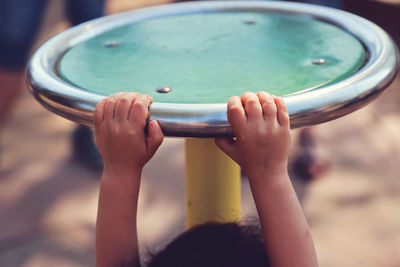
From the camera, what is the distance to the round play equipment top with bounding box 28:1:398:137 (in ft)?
2.27

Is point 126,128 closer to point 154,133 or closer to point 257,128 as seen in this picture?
point 154,133

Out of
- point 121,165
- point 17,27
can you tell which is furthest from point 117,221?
point 17,27

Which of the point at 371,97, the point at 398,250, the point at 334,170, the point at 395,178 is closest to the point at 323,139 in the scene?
the point at 334,170

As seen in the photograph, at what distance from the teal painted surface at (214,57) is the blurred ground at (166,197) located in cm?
55

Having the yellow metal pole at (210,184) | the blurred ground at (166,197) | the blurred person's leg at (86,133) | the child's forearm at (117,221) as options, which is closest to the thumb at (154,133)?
the child's forearm at (117,221)

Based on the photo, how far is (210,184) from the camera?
3.02 feet

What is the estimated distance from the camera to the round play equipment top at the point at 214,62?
0.69 m

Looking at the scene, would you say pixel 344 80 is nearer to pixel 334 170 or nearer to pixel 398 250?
pixel 398 250

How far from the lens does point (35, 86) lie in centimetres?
79

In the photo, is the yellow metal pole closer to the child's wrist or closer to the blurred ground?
the child's wrist

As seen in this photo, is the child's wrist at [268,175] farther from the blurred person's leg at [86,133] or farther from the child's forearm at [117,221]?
the blurred person's leg at [86,133]

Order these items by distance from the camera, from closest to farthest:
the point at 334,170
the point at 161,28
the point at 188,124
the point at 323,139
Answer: the point at 188,124 < the point at 161,28 < the point at 334,170 < the point at 323,139

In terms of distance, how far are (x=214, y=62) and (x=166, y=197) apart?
39.1 inches

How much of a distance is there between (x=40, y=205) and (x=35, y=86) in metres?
1.06
